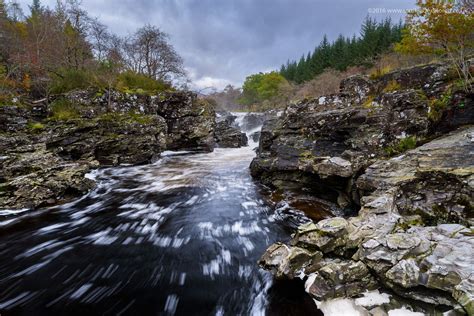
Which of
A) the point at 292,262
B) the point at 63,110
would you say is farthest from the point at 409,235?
the point at 63,110

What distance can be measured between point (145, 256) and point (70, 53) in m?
17.6

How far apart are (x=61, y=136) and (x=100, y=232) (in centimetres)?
713

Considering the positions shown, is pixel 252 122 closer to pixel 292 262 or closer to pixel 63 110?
pixel 63 110

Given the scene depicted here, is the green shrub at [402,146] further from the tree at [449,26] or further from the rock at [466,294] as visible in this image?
the rock at [466,294]

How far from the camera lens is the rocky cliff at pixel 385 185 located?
2.66 meters

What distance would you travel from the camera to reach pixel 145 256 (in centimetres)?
431

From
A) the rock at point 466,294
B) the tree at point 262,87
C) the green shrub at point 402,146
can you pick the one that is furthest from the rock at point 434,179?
the tree at point 262,87

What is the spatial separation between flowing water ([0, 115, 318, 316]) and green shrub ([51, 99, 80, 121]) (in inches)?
210

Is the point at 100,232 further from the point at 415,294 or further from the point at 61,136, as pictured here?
the point at 61,136

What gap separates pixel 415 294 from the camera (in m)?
2.47

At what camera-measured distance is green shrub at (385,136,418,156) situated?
5.99 metres

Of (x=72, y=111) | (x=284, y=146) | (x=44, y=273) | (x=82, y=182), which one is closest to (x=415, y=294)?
(x=44, y=273)

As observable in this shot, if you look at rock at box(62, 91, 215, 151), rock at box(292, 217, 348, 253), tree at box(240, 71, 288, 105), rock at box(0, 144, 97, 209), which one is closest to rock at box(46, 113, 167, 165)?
rock at box(62, 91, 215, 151)

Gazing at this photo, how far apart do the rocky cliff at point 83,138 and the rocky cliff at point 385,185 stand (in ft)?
20.8
